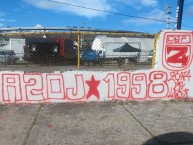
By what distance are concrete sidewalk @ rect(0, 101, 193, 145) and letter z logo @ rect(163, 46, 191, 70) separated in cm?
100

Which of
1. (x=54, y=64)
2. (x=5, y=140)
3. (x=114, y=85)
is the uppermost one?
(x=54, y=64)

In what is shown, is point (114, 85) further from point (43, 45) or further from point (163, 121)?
point (43, 45)

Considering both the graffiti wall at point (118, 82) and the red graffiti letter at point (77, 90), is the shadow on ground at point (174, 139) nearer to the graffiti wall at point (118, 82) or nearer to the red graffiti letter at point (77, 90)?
the graffiti wall at point (118, 82)

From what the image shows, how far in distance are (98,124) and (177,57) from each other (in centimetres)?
315

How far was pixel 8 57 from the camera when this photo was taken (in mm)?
8078

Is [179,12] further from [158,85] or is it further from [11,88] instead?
[11,88]

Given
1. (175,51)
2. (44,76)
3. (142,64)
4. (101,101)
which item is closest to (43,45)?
(44,76)

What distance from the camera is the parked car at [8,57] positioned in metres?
7.55

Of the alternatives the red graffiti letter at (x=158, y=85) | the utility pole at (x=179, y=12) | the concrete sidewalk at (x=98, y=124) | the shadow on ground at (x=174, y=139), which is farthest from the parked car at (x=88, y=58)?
the shadow on ground at (x=174, y=139)

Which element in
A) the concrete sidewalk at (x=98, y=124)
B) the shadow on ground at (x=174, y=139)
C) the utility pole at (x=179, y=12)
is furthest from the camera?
the utility pole at (x=179, y=12)

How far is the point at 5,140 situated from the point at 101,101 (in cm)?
310

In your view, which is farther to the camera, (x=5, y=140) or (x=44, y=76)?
(x=44, y=76)

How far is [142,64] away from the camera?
8.23 meters

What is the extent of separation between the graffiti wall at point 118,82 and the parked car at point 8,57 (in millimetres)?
1047
